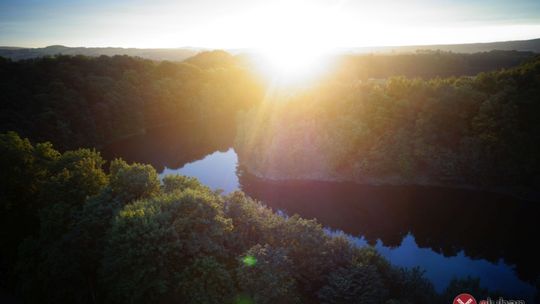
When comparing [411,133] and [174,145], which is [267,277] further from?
[174,145]

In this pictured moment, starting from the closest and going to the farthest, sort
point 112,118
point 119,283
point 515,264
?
point 119,283
point 515,264
point 112,118

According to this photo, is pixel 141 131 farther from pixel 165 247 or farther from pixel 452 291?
pixel 452 291

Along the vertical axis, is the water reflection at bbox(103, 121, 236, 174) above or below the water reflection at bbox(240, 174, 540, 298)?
above

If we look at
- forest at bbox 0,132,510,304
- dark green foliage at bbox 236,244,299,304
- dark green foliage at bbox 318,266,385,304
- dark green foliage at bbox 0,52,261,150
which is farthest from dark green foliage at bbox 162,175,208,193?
dark green foliage at bbox 0,52,261,150

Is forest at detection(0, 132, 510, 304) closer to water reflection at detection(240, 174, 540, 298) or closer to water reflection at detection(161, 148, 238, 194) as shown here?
water reflection at detection(240, 174, 540, 298)

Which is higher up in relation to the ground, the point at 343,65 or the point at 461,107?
the point at 343,65

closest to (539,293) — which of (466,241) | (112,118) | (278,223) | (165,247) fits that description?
(466,241)

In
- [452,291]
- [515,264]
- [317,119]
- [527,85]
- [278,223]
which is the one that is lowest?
[515,264]
